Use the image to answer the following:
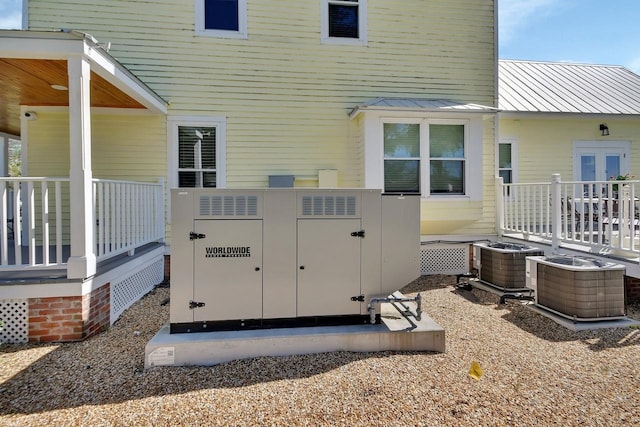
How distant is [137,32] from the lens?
675cm

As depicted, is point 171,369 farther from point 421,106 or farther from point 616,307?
point 421,106

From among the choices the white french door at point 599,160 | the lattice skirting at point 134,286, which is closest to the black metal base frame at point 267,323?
the lattice skirting at point 134,286

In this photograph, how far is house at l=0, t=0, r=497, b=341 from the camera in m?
6.61

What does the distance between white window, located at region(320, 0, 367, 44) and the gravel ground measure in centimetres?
606

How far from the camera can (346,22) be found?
7.46 meters

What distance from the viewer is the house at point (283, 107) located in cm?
661

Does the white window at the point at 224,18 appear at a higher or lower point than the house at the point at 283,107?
higher

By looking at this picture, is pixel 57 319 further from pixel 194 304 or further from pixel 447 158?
pixel 447 158

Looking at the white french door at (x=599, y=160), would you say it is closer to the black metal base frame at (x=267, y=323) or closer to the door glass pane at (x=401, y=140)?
the door glass pane at (x=401, y=140)

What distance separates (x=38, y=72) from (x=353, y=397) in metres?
5.43

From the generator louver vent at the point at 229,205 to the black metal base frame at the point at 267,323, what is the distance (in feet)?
3.54

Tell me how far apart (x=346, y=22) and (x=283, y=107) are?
2.26 metres

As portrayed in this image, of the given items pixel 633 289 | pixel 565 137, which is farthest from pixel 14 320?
pixel 565 137

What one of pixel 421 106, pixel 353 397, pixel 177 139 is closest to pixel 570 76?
pixel 421 106
